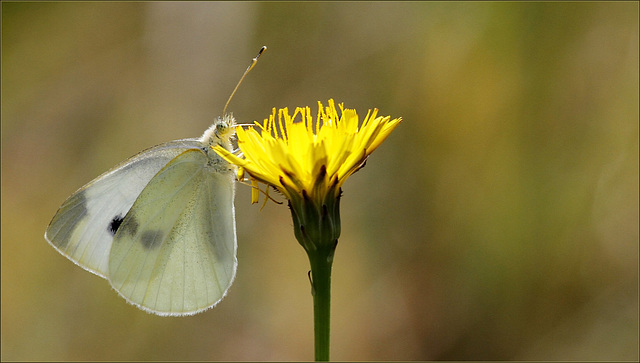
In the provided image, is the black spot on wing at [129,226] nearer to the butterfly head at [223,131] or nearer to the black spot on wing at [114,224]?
the black spot on wing at [114,224]

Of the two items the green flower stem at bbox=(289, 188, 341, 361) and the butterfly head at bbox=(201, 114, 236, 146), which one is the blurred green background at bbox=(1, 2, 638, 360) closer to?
the butterfly head at bbox=(201, 114, 236, 146)

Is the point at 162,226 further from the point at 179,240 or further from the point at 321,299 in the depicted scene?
the point at 321,299

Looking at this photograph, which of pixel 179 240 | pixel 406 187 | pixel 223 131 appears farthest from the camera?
pixel 406 187

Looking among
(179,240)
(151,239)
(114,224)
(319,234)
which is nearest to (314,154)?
(319,234)

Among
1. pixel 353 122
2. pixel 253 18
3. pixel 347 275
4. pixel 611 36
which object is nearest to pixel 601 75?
pixel 611 36

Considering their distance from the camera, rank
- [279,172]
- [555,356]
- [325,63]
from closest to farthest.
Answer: [279,172], [555,356], [325,63]

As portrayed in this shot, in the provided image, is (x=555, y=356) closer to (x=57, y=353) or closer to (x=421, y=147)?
(x=421, y=147)
